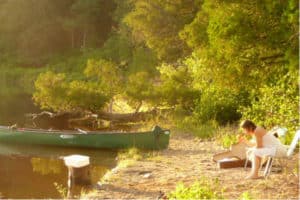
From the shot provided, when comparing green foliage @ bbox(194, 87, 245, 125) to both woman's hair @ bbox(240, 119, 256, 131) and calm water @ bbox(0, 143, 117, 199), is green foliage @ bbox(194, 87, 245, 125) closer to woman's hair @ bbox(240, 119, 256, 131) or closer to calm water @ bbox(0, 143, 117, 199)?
calm water @ bbox(0, 143, 117, 199)

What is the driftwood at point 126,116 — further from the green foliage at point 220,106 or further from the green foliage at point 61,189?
the green foliage at point 61,189

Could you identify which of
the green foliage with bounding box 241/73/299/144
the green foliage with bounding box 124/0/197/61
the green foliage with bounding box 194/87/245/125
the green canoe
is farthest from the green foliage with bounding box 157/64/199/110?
the green foliage with bounding box 241/73/299/144

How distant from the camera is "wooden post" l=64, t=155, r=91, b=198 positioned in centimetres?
1033

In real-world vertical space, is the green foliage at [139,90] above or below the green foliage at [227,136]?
above

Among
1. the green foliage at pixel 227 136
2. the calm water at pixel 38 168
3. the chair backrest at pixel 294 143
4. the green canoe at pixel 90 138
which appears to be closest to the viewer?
the chair backrest at pixel 294 143

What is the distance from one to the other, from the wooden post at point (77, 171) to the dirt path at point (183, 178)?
1.42ft

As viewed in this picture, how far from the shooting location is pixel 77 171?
10.4m

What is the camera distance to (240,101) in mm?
15844

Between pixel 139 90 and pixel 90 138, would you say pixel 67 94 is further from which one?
pixel 90 138

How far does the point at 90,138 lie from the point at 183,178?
16.3 ft

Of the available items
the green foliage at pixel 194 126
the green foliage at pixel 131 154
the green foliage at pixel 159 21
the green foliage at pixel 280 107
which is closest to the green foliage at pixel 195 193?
the green foliage at pixel 280 107

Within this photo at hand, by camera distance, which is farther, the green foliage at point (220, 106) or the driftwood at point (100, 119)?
the driftwood at point (100, 119)

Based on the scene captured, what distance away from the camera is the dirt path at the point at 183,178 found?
8.71 m

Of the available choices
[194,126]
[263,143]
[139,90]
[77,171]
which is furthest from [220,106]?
[263,143]
